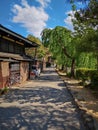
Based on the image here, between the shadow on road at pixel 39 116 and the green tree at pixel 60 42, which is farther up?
the green tree at pixel 60 42

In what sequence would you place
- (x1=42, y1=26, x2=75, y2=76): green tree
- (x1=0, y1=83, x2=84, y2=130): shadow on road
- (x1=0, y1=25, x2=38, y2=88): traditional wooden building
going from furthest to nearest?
(x1=42, y1=26, x2=75, y2=76): green tree
(x1=0, y1=25, x2=38, y2=88): traditional wooden building
(x1=0, y1=83, x2=84, y2=130): shadow on road

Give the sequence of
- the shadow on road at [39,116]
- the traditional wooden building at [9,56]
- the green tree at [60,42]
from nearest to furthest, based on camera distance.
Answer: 1. the shadow on road at [39,116]
2. the traditional wooden building at [9,56]
3. the green tree at [60,42]

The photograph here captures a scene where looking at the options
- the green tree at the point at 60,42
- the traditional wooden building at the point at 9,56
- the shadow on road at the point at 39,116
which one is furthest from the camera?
the green tree at the point at 60,42

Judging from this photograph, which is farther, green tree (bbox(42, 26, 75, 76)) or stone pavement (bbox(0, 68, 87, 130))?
green tree (bbox(42, 26, 75, 76))

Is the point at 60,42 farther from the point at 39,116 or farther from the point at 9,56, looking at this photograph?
the point at 39,116

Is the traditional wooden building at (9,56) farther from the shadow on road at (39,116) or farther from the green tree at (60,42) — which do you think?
the green tree at (60,42)

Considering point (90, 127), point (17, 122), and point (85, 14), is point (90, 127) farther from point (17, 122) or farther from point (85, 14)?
Answer: point (85, 14)

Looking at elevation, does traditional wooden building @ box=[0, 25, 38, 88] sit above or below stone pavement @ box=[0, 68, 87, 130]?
above

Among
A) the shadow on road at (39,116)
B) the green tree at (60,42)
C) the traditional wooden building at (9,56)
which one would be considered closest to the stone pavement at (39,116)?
the shadow on road at (39,116)

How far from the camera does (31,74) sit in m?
29.5

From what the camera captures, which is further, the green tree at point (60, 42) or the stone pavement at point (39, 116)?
the green tree at point (60, 42)

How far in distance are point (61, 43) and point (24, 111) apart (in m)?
23.3

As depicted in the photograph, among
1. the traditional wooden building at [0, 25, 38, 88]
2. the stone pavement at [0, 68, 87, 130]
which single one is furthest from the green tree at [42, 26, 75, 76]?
the stone pavement at [0, 68, 87, 130]

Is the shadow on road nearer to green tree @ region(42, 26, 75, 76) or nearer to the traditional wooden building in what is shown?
the traditional wooden building
